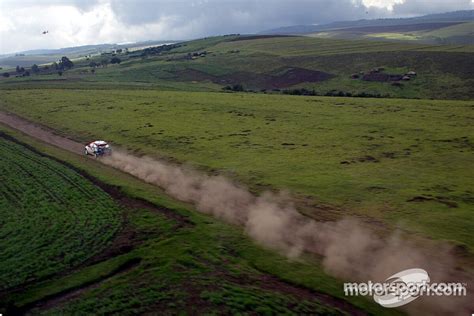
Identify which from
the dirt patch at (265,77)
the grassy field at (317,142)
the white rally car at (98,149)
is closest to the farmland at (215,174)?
the grassy field at (317,142)

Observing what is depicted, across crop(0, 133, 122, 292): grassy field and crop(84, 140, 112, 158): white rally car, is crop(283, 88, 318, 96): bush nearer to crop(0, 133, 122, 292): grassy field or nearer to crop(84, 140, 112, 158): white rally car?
crop(84, 140, 112, 158): white rally car

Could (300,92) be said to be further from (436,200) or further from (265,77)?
(436,200)

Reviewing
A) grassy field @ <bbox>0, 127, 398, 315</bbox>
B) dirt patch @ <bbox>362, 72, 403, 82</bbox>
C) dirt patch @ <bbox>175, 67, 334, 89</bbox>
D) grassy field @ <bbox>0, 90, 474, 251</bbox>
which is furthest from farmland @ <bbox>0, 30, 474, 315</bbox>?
dirt patch @ <bbox>175, 67, 334, 89</bbox>

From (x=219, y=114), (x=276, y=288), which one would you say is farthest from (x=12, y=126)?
(x=276, y=288)

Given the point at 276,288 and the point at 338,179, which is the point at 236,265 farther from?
the point at 338,179

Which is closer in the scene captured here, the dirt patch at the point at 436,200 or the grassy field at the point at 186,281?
the grassy field at the point at 186,281

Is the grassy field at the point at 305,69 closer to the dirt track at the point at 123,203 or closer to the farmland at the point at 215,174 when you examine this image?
the farmland at the point at 215,174

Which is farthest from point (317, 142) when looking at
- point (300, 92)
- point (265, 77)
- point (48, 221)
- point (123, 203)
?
point (265, 77)
